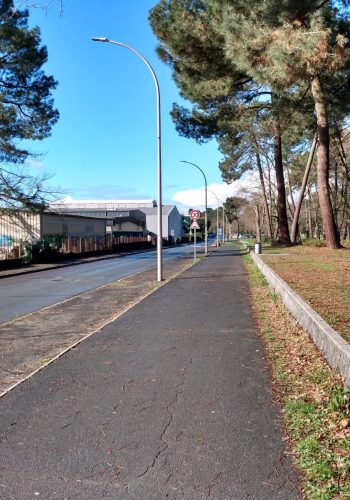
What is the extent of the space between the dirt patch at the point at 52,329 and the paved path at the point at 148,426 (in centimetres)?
37

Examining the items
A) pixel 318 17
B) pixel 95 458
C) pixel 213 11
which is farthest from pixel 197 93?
pixel 95 458

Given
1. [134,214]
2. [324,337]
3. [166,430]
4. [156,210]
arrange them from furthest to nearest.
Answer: [156,210]
[134,214]
[324,337]
[166,430]

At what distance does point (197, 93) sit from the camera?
25.8 m

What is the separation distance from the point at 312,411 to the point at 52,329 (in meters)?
5.67

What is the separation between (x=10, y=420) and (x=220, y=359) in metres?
2.86

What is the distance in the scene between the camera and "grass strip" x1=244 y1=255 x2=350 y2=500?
341cm

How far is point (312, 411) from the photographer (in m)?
4.58

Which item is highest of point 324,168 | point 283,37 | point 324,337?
point 283,37

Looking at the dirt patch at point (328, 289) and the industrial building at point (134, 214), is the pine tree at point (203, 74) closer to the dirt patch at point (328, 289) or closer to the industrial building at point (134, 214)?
the dirt patch at point (328, 289)

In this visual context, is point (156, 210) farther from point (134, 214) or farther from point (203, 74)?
point (203, 74)

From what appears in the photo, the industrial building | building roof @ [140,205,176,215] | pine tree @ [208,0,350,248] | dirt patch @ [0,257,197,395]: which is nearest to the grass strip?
dirt patch @ [0,257,197,395]

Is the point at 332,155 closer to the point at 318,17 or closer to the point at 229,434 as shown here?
the point at 318,17

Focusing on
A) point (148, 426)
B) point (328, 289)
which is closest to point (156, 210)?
point (328, 289)

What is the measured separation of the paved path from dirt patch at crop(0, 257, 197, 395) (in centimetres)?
37
